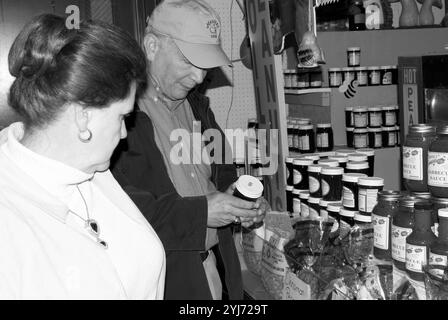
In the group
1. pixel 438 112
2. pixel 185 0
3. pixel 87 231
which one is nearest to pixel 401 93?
pixel 438 112

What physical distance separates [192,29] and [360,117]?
1756 millimetres

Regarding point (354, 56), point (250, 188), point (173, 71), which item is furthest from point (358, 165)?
point (354, 56)

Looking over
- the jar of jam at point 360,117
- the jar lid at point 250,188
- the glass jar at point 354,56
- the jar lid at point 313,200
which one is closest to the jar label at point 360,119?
the jar of jam at point 360,117

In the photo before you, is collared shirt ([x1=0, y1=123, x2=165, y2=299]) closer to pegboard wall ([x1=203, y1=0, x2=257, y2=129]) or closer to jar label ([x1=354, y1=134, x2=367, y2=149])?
jar label ([x1=354, y1=134, x2=367, y2=149])

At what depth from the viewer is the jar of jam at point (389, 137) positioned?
3697 mm

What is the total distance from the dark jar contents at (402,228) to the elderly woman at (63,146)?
29.2 inches

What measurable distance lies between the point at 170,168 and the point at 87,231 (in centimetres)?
86

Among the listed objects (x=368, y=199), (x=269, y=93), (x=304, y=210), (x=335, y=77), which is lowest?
(x=304, y=210)

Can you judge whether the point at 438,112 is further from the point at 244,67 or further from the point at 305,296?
the point at 244,67

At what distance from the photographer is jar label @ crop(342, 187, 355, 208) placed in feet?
6.58

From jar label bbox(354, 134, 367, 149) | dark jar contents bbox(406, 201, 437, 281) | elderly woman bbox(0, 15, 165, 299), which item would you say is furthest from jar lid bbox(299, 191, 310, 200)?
jar label bbox(354, 134, 367, 149)

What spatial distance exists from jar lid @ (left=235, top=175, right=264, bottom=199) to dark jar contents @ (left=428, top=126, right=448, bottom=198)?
0.63 m

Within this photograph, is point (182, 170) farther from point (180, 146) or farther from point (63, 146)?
point (63, 146)

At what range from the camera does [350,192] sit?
6.61 feet
